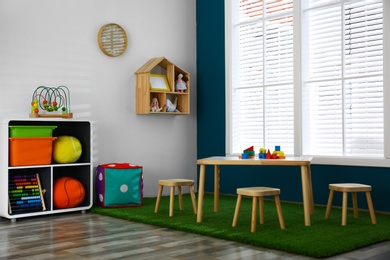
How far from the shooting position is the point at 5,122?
4770 millimetres

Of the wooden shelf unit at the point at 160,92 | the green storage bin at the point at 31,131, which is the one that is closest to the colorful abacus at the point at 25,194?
the green storage bin at the point at 31,131

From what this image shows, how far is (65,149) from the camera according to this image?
509cm

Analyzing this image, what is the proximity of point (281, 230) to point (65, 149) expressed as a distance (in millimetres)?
2287

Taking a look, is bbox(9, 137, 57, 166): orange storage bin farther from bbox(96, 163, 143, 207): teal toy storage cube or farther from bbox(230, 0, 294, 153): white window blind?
bbox(230, 0, 294, 153): white window blind

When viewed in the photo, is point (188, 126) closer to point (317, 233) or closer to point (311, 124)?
point (311, 124)

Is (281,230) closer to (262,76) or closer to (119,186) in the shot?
(119,186)

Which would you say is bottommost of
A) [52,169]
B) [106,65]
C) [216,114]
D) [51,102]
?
[52,169]

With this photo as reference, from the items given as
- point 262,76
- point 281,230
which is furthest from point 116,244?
point 262,76

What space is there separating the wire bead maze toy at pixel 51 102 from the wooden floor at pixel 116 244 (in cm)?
110

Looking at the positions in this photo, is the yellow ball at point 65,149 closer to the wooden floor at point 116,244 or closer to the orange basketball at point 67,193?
the orange basketball at point 67,193

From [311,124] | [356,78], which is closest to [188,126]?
[311,124]

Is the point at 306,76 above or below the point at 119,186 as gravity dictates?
above

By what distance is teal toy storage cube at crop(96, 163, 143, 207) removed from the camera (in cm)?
544

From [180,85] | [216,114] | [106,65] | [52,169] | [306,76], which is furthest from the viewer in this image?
[216,114]
